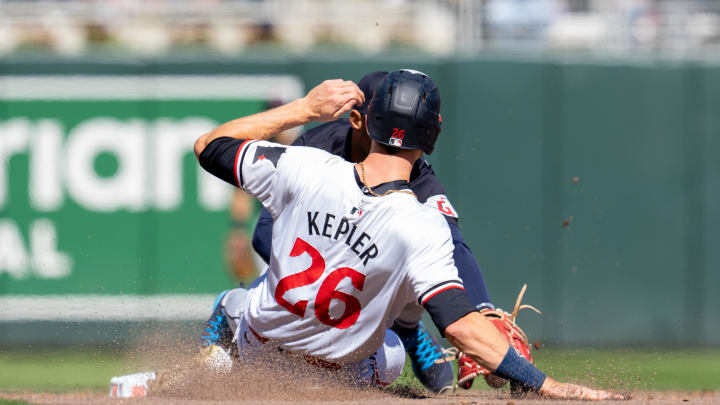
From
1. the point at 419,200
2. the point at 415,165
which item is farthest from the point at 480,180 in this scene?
the point at 419,200

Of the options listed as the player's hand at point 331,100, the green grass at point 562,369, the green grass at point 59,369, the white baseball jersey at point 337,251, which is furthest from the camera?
the green grass at point 59,369

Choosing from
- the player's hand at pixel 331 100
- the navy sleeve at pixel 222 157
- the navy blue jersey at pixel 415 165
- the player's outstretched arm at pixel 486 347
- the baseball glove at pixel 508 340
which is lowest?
the baseball glove at pixel 508 340

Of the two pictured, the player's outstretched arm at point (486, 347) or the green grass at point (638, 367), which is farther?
the green grass at point (638, 367)

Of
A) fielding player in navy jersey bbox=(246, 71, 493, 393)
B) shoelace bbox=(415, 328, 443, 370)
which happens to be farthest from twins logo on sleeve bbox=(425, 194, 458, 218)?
shoelace bbox=(415, 328, 443, 370)

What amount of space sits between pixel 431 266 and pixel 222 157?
36.4 inches

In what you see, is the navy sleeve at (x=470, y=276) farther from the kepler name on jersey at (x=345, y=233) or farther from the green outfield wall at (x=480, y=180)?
the green outfield wall at (x=480, y=180)

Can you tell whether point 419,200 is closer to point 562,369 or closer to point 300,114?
point 300,114

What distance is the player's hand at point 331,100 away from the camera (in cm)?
377

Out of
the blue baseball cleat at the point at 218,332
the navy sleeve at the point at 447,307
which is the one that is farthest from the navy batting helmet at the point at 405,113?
the blue baseball cleat at the point at 218,332

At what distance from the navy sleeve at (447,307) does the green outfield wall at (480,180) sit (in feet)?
16.8

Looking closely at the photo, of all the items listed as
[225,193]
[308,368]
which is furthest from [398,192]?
[225,193]

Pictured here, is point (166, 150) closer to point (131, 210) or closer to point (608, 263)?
point (131, 210)

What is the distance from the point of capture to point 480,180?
28.3 ft

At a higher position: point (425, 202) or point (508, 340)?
point (425, 202)
